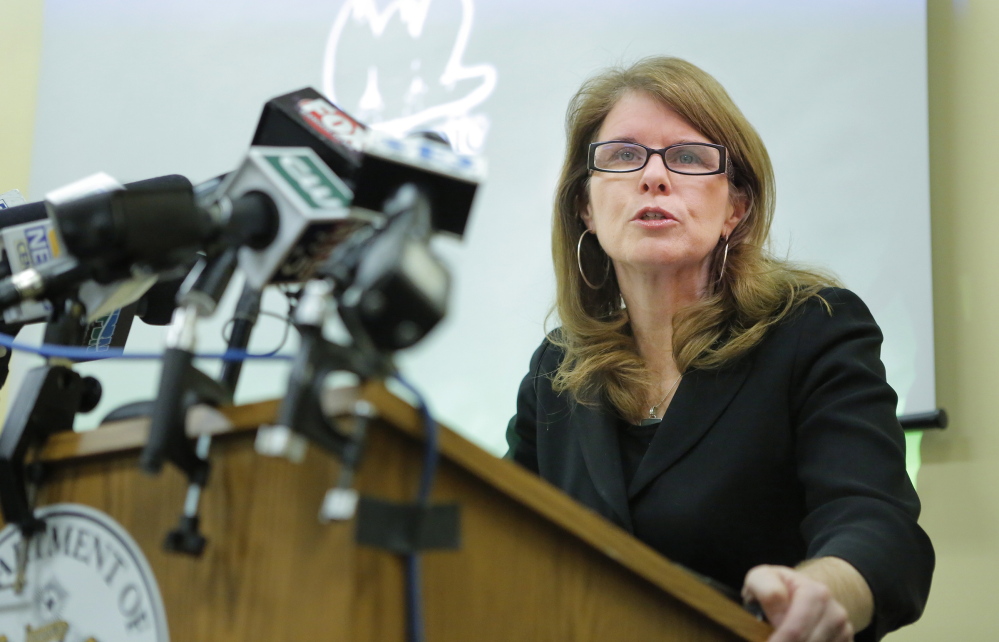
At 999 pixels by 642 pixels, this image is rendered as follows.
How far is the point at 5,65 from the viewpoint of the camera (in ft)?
9.06

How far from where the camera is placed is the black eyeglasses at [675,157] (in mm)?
1422

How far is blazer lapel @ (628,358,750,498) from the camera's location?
1213mm

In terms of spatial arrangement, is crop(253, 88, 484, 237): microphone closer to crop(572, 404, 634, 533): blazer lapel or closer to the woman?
the woman

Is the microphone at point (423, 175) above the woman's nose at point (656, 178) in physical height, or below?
above

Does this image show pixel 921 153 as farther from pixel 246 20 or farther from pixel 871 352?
pixel 246 20

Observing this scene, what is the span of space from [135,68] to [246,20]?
0.35 metres

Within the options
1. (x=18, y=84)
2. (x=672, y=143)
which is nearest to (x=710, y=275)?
(x=672, y=143)

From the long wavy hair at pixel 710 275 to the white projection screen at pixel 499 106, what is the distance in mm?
157

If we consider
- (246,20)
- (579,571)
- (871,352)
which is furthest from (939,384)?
(246,20)

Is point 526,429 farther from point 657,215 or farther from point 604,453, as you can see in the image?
point 657,215

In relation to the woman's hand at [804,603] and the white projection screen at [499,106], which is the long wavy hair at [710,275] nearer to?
the white projection screen at [499,106]

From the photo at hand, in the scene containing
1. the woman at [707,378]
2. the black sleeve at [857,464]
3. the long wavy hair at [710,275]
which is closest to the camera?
the black sleeve at [857,464]

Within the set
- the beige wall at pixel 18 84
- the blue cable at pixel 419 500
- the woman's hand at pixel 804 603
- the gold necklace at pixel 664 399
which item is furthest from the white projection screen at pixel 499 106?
the blue cable at pixel 419 500

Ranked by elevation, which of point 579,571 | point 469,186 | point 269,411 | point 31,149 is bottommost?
point 31,149
